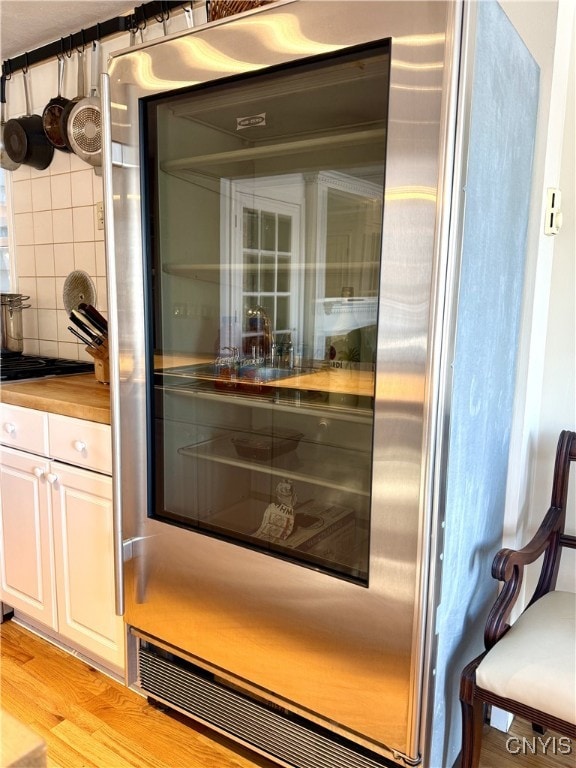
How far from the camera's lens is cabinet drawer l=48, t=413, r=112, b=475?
5.35 feet

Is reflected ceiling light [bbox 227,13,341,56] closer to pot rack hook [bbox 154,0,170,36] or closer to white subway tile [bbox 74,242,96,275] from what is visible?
pot rack hook [bbox 154,0,170,36]

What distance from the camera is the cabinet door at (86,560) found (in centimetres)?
168

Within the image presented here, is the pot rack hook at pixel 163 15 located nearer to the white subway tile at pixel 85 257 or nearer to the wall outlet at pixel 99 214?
the wall outlet at pixel 99 214

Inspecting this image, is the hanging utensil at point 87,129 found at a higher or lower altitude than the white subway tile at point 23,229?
higher

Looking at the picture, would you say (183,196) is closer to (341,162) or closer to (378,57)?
(341,162)

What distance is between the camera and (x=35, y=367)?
2264 millimetres

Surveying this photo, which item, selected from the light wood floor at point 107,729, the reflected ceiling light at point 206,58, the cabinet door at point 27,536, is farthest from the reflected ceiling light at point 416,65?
the light wood floor at point 107,729

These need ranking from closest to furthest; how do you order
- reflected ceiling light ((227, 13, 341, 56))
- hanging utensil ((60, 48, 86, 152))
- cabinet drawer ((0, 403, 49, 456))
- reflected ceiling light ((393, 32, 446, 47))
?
reflected ceiling light ((393, 32, 446, 47))
reflected ceiling light ((227, 13, 341, 56))
cabinet drawer ((0, 403, 49, 456))
hanging utensil ((60, 48, 86, 152))

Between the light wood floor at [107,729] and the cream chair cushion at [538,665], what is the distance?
0.48m

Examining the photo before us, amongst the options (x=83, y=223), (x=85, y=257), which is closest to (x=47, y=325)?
(x=85, y=257)

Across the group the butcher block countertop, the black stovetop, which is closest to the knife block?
the butcher block countertop

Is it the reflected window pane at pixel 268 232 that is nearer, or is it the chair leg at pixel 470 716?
the chair leg at pixel 470 716

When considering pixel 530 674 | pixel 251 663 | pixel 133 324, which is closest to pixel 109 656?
pixel 251 663

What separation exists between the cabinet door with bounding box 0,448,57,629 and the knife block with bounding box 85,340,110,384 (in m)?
0.37
